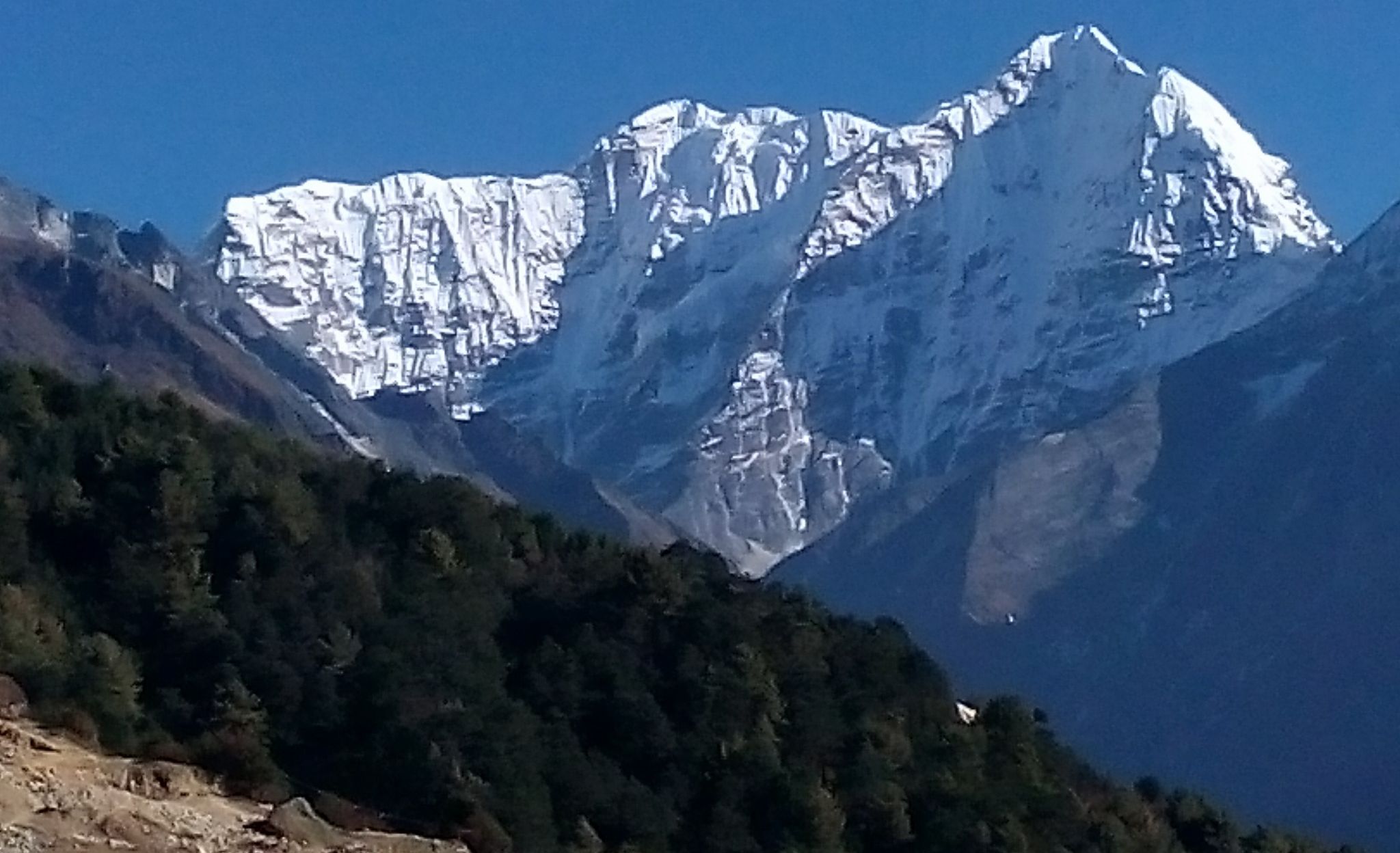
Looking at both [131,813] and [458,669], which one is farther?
[458,669]

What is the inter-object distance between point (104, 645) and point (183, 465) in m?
8.04

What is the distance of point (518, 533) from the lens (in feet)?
229

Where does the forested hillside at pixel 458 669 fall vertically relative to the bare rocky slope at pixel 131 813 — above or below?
above

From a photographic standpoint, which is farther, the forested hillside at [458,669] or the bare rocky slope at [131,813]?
the forested hillside at [458,669]

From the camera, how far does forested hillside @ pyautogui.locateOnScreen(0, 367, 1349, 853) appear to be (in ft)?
173

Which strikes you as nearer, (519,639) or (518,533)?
(519,639)

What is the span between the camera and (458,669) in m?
56.9

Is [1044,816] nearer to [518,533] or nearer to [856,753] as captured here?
[856,753]

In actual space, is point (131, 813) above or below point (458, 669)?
below

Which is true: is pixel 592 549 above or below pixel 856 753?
above

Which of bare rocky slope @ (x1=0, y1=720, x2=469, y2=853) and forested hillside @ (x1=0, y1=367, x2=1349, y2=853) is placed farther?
forested hillside @ (x1=0, y1=367, x2=1349, y2=853)

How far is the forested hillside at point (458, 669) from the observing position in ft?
173

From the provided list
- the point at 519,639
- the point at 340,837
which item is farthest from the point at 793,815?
the point at 340,837

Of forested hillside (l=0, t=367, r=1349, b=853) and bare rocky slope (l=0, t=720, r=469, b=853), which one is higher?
forested hillside (l=0, t=367, r=1349, b=853)
